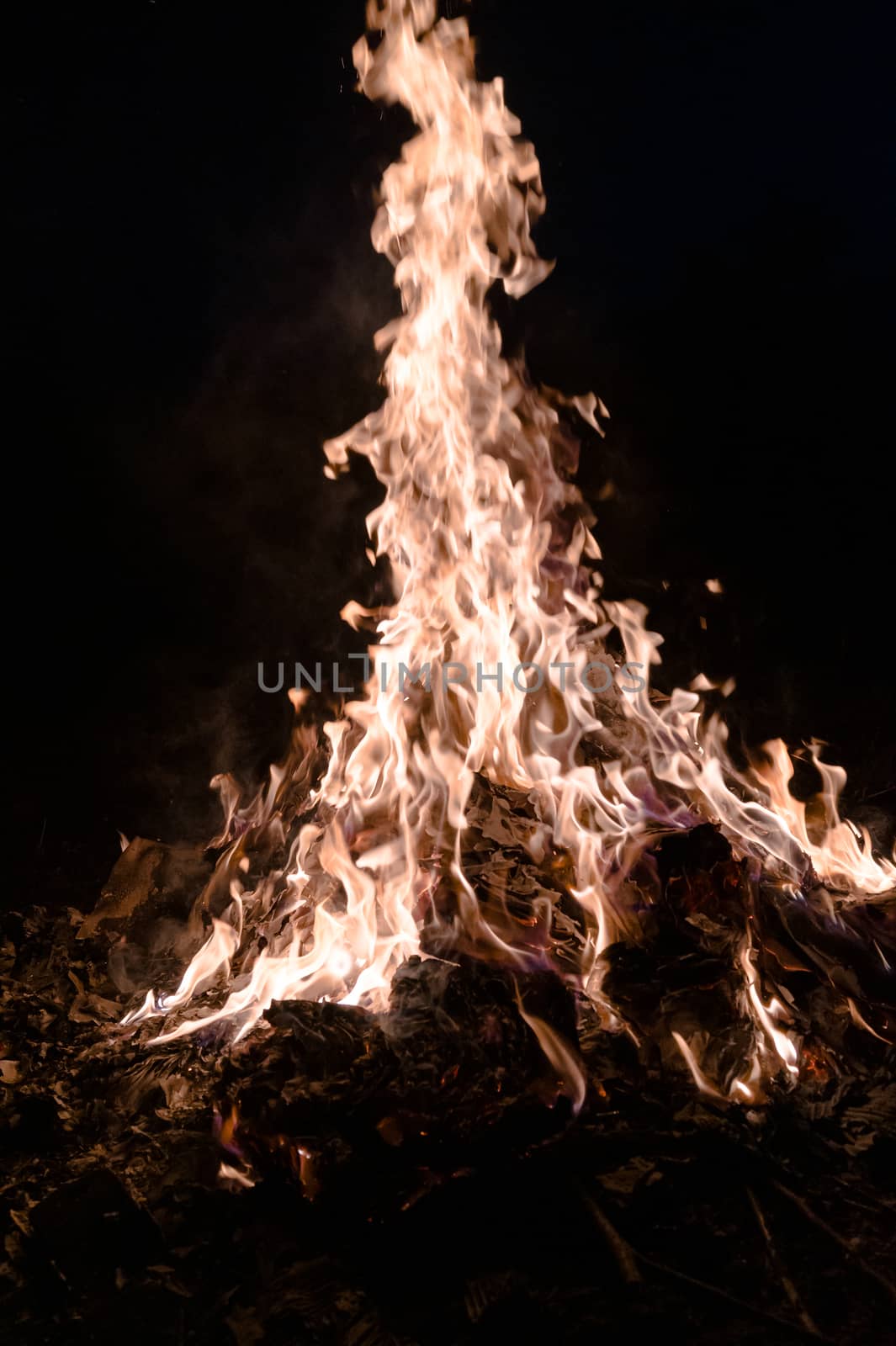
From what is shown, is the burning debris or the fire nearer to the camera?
the burning debris

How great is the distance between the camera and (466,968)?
2.82m

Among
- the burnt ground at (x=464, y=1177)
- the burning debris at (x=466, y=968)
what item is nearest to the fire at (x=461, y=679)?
the burning debris at (x=466, y=968)

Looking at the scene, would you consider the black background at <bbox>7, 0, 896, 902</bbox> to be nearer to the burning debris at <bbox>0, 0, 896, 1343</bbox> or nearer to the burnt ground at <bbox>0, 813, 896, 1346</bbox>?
the burning debris at <bbox>0, 0, 896, 1343</bbox>

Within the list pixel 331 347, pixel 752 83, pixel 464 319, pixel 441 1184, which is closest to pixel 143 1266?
pixel 441 1184

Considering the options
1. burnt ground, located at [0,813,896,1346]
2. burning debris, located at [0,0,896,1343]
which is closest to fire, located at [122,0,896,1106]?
burning debris, located at [0,0,896,1343]

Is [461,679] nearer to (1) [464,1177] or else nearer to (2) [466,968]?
(2) [466,968]

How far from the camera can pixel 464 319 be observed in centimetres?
443

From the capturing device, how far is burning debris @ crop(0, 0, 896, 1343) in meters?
2.24

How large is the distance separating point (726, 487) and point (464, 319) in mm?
3684

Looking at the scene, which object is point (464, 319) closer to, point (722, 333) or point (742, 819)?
point (742, 819)

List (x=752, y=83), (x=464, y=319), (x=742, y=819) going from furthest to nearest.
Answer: (x=752, y=83), (x=464, y=319), (x=742, y=819)

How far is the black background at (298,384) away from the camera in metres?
6.23

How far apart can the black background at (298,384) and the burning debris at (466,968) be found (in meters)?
1.51

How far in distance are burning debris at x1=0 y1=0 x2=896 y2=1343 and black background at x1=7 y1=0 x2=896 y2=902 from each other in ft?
4.94
